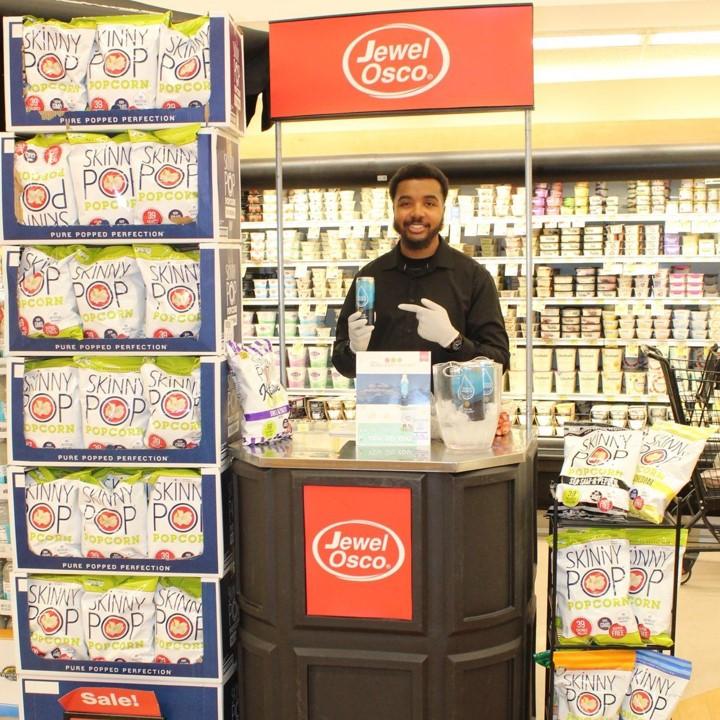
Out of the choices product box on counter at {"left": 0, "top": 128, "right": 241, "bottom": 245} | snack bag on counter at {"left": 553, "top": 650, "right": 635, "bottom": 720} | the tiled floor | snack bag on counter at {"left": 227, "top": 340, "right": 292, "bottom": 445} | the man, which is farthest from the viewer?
the tiled floor

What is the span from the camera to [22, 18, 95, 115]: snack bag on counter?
8.86 feet

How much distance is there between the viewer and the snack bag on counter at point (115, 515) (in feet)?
9.16

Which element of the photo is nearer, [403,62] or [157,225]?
[157,225]

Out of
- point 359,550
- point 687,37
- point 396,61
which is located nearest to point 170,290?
point 359,550

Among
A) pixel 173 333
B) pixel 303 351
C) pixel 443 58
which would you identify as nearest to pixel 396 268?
pixel 443 58

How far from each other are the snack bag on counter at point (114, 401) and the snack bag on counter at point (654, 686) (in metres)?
1.64

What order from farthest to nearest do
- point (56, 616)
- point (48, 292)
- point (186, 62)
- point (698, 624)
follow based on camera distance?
point (698, 624)
point (56, 616)
point (48, 292)
point (186, 62)

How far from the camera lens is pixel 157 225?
8.89ft

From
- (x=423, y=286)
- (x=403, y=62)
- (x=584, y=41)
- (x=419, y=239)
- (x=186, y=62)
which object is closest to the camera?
(x=186, y=62)

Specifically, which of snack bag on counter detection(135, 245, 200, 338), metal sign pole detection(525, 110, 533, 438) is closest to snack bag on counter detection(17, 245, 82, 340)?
snack bag on counter detection(135, 245, 200, 338)

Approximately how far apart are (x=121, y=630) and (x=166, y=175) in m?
1.43

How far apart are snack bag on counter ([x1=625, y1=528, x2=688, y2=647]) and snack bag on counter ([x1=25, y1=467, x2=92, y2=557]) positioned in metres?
1.69

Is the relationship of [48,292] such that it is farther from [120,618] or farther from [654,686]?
[654,686]

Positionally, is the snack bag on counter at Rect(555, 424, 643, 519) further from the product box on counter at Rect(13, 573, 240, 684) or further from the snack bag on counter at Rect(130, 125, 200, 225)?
the snack bag on counter at Rect(130, 125, 200, 225)
